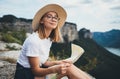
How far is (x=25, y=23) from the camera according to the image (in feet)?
142

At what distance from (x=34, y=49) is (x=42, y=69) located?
0.23m

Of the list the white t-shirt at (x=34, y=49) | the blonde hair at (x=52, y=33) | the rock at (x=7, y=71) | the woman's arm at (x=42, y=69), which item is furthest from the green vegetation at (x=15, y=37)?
the woman's arm at (x=42, y=69)

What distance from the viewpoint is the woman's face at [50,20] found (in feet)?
11.6

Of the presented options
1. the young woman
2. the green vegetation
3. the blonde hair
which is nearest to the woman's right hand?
the young woman

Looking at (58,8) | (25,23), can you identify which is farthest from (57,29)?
(25,23)

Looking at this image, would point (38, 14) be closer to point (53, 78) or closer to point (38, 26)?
point (38, 26)

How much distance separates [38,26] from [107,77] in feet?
81.0

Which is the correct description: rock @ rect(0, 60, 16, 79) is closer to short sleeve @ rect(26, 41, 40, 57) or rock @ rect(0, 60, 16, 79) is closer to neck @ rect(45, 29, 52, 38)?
neck @ rect(45, 29, 52, 38)

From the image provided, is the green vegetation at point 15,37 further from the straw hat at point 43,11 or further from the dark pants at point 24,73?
the dark pants at point 24,73

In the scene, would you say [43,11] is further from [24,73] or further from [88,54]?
[88,54]

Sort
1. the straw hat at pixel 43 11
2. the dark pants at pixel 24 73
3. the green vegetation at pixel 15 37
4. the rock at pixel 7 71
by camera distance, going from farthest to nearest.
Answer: the green vegetation at pixel 15 37 < the rock at pixel 7 71 < the straw hat at pixel 43 11 < the dark pants at pixel 24 73

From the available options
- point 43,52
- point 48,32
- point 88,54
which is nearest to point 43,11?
point 48,32

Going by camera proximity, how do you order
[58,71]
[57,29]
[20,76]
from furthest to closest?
[57,29], [20,76], [58,71]

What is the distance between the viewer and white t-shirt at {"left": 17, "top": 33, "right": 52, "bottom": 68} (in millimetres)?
3277
